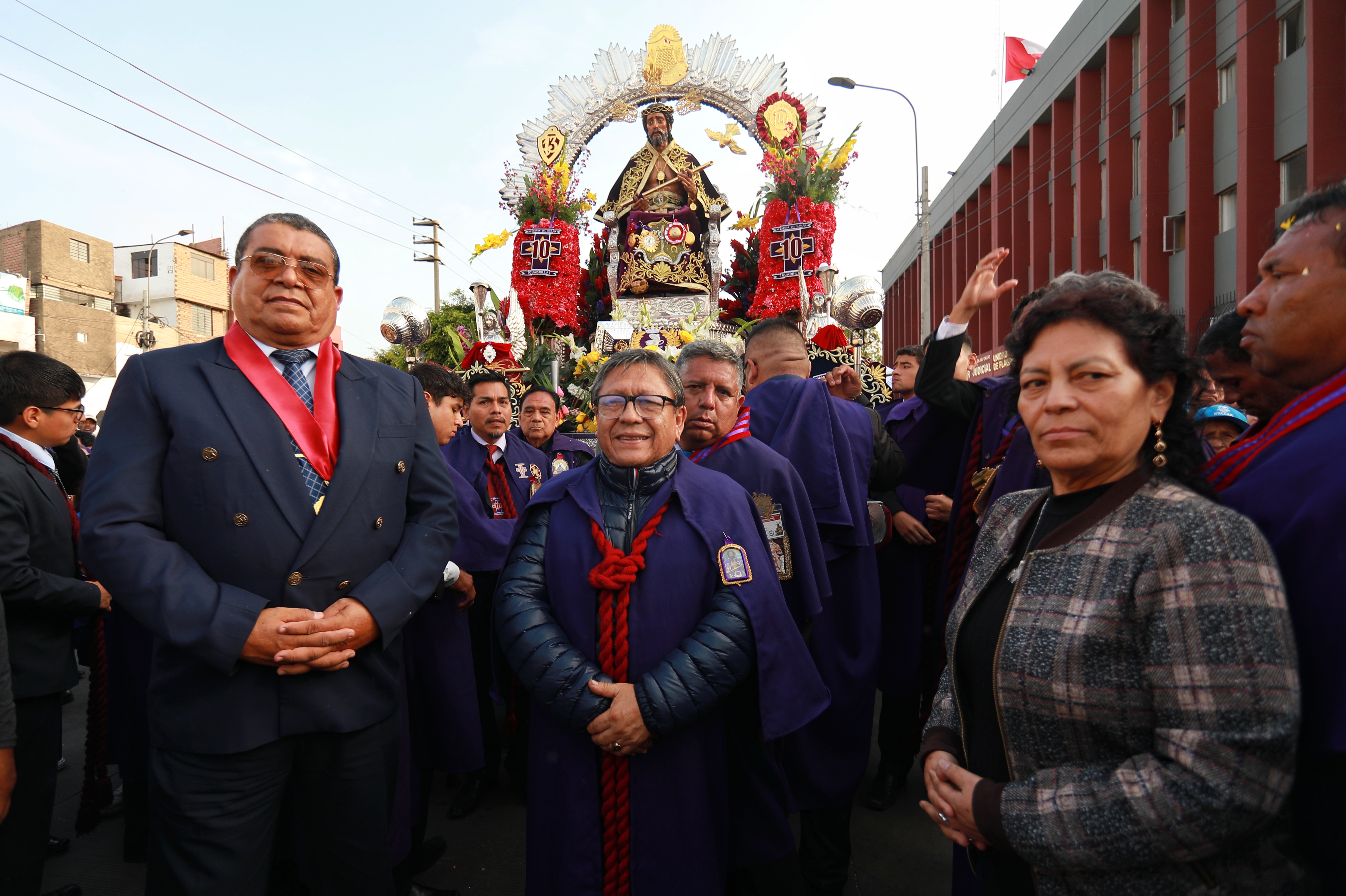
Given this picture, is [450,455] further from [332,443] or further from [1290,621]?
[1290,621]

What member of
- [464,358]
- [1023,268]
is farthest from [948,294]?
[464,358]

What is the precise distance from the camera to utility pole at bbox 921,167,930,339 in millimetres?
15461

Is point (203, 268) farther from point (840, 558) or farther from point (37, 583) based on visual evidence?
point (840, 558)

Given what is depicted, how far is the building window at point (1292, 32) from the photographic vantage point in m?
11.8

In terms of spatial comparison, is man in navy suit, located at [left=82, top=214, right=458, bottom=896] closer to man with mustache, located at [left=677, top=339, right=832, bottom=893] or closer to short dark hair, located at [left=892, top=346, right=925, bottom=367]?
man with mustache, located at [left=677, top=339, right=832, bottom=893]

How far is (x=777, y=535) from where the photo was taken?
2.93 m

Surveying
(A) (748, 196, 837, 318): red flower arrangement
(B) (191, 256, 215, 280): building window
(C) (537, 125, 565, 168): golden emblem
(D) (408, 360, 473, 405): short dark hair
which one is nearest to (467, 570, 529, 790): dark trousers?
(D) (408, 360, 473, 405): short dark hair

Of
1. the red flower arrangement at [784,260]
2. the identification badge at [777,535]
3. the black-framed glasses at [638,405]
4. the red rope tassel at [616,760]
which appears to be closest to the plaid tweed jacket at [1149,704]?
the red rope tassel at [616,760]

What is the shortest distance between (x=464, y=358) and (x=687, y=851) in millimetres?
7575

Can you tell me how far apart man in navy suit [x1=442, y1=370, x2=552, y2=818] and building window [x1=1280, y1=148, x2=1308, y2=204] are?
13930mm

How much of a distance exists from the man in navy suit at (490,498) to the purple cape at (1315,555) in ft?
10.5

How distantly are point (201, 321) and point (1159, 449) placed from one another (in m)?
42.8

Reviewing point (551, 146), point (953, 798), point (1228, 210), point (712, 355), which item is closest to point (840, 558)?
point (712, 355)

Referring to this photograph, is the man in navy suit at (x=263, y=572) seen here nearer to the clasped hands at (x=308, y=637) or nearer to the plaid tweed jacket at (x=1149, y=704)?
the clasped hands at (x=308, y=637)
